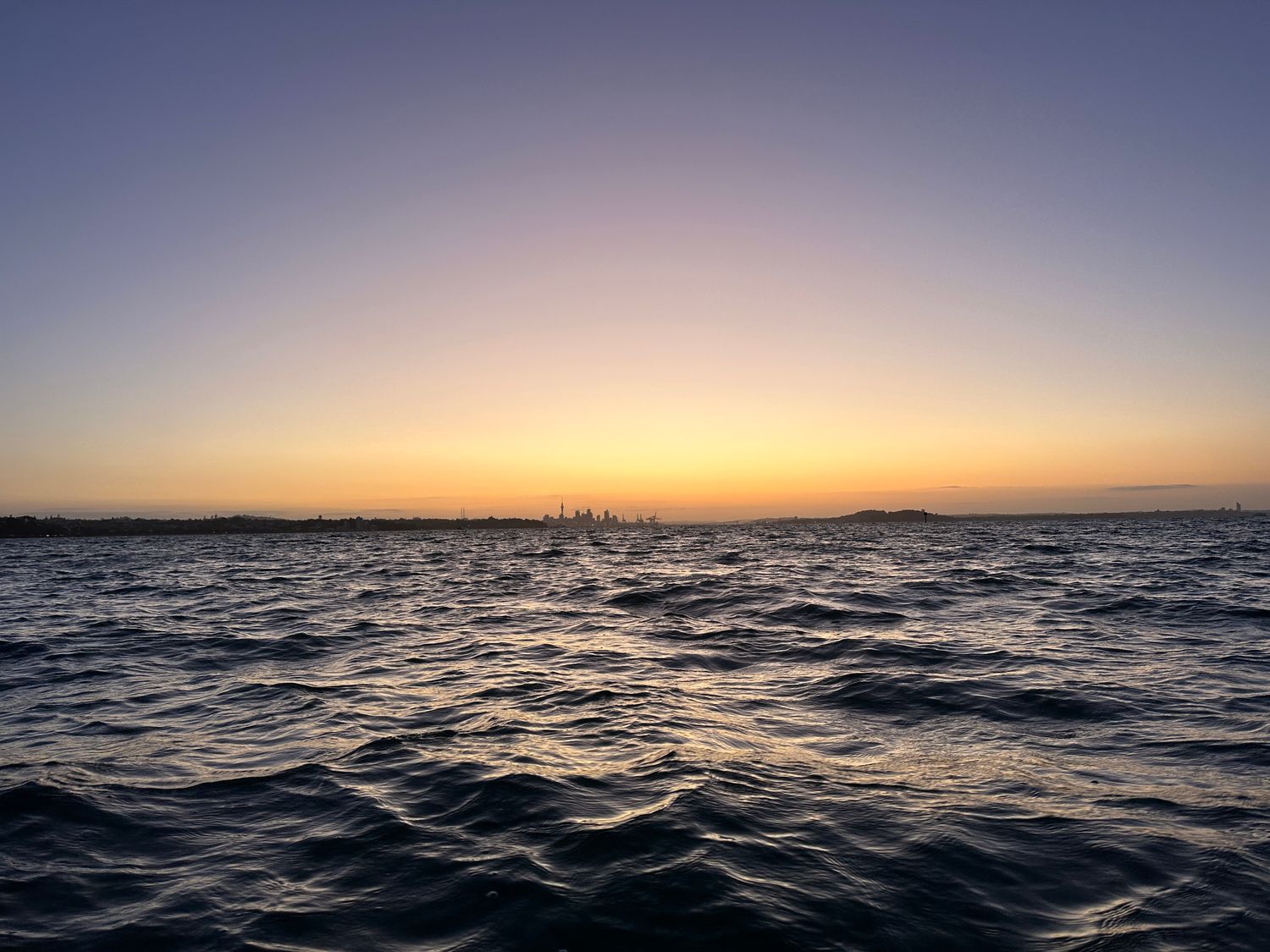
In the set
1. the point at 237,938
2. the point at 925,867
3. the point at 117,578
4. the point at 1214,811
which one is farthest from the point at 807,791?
the point at 117,578

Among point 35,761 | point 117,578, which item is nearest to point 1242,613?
point 35,761

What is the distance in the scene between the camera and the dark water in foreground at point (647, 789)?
17.7 feet

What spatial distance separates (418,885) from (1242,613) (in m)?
23.5

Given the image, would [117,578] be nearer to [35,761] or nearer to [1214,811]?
[35,761]

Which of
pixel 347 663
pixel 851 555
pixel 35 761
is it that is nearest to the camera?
pixel 35 761

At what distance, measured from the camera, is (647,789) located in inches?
316

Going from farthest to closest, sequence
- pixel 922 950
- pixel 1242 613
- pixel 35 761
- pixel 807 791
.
→ pixel 1242 613 → pixel 35 761 → pixel 807 791 → pixel 922 950

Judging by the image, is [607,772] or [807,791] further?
[607,772]

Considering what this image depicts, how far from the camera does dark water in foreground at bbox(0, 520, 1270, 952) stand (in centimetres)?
541

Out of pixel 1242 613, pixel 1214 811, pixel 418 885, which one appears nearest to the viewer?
pixel 418 885

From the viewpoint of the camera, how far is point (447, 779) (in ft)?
27.8

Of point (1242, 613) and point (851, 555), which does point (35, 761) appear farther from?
point (851, 555)

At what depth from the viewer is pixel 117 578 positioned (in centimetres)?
4488

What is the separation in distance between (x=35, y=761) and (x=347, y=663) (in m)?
6.82
